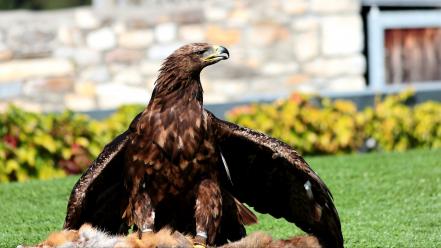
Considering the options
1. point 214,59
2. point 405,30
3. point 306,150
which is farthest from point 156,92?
point 405,30

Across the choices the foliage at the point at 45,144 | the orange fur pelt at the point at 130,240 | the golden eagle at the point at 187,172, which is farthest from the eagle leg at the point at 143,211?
the foliage at the point at 45,144

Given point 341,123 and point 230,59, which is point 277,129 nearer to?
point 341,123

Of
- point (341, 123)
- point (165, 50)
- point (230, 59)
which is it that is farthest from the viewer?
point (230, 59)

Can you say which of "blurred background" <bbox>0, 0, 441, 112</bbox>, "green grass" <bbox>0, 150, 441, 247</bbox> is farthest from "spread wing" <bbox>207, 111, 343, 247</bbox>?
"blurred background" <bbox>0, 0, 441, 112</bbox>

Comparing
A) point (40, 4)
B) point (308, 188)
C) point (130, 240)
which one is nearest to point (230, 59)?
point (40, 4)

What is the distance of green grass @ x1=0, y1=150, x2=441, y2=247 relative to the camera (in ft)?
26.9

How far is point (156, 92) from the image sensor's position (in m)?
7.12

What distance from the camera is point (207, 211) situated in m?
6.93

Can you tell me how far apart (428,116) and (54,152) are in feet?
14.9

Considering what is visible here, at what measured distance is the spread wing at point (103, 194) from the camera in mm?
6992

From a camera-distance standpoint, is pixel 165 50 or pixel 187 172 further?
pixel 165 50

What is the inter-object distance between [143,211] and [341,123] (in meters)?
6.00

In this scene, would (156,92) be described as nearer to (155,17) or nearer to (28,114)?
(28,114)

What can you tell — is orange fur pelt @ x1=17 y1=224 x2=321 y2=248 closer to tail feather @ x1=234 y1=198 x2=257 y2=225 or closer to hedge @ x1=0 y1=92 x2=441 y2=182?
tail feather @ x1=234 y1=198 x2=257 y2=225
